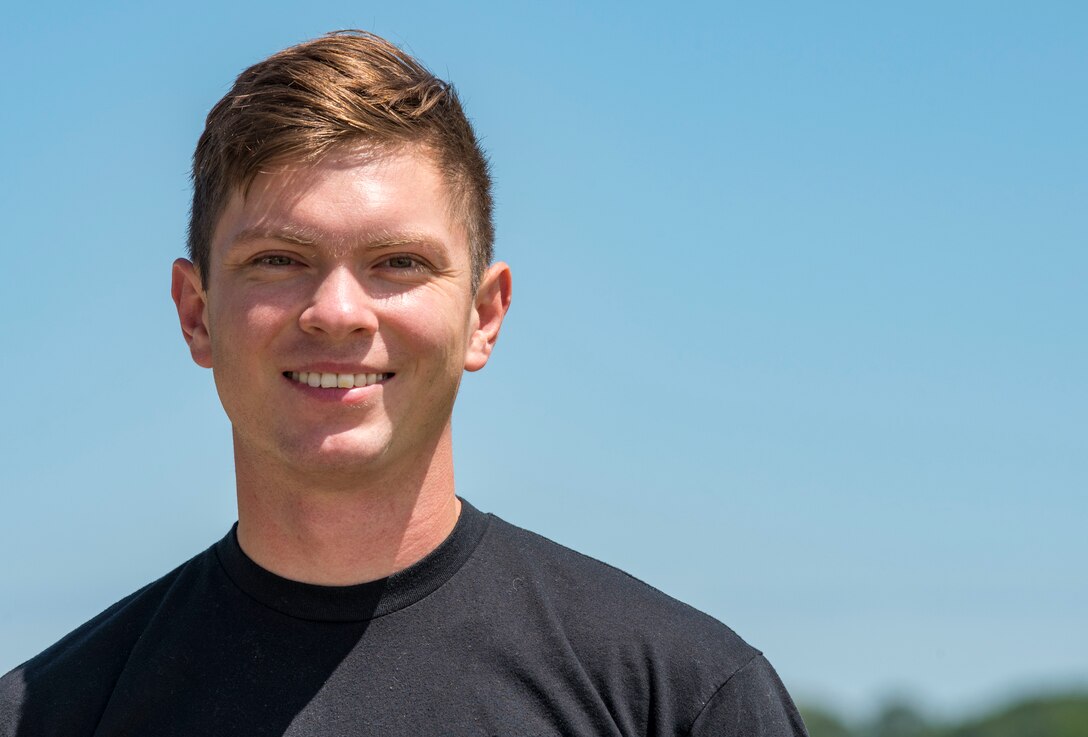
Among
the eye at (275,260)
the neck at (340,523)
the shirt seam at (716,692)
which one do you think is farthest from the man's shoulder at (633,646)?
the eye at (275,260)

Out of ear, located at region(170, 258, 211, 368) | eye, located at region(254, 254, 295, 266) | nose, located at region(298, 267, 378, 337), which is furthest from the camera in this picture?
ear, located at region(170, 258, 211, 368)

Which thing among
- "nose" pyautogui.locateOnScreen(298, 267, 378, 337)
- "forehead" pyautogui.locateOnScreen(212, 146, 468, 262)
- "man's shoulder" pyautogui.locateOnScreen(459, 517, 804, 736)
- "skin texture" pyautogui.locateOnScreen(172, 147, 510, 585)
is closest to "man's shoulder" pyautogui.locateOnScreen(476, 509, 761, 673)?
"man's shoulder" pyautogui.locateOnScreen(459, 517, 804, 736)

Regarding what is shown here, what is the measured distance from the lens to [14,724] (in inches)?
158

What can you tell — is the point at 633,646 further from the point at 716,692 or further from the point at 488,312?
the point at 488,312

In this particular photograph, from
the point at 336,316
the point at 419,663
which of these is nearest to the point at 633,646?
the point at 419,663

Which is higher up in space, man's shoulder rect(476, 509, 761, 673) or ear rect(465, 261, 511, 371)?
ear rect(465, 261, 511, 371)

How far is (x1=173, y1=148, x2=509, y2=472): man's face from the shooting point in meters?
3.85

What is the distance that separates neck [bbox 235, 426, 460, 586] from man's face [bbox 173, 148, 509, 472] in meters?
0.10

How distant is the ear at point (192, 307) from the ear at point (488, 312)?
86cm

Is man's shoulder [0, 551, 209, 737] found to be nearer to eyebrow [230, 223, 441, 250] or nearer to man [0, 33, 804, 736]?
man [0, 33, 804, 736]

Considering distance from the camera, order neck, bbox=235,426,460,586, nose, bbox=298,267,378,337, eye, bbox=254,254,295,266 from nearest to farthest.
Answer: nose, bbox=298,267,378,337, eye, bbox=254,254,295,266, neck, bbox=235,426,460,586

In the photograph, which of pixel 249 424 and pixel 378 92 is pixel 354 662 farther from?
pixel 378 92

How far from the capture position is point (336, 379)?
3877 mm

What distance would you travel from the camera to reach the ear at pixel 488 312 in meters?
4.30
